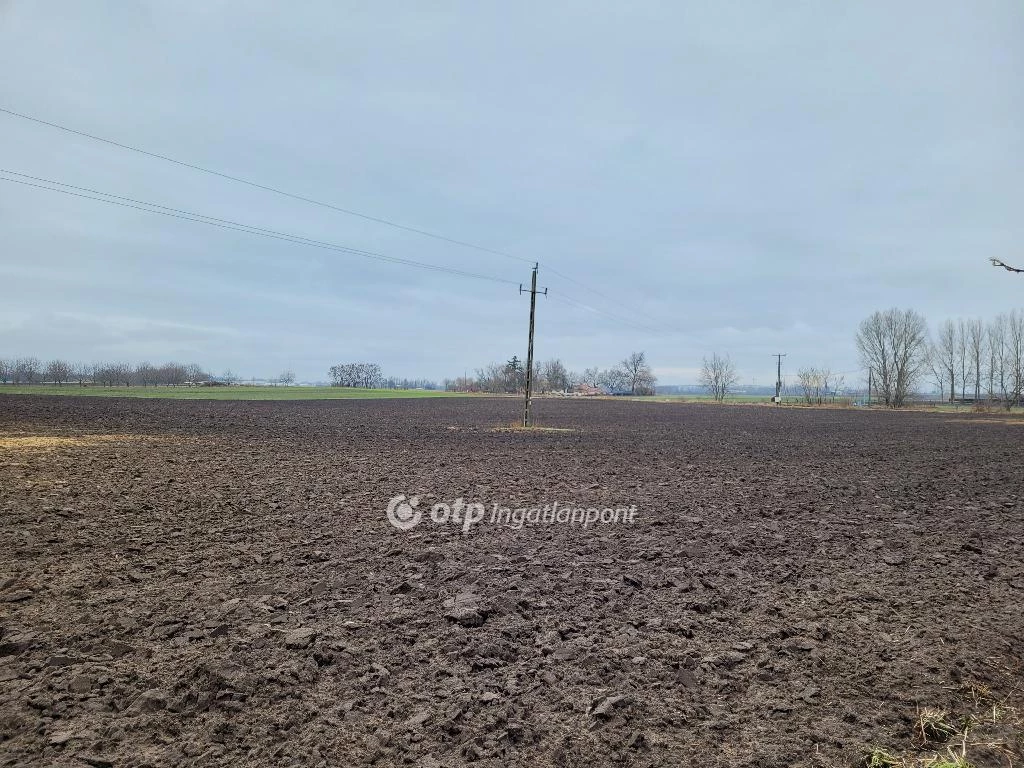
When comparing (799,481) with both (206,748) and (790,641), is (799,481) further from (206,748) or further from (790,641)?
(206,748)

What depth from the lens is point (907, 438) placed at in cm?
2703

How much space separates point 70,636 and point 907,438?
3223cm

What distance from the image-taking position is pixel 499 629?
16.6 feet

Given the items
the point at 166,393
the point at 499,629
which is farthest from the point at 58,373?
the point at 499,629

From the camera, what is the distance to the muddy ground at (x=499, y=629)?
351cm

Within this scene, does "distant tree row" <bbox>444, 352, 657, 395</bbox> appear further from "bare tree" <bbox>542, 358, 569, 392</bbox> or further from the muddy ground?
the muddy ground

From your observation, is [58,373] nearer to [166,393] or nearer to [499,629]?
[166,393]

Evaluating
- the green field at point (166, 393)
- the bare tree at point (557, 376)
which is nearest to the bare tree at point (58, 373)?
the green field at point (166, 393)

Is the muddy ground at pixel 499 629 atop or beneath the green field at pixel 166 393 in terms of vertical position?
beneath

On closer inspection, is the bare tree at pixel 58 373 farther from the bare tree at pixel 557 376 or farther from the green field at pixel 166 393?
the bare tree at pixel 557 376

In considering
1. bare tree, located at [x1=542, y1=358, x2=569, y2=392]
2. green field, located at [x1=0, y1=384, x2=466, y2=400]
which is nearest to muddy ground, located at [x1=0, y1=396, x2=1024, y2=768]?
green field, located at [x1=0, y1=384, x2=466, y2=400]

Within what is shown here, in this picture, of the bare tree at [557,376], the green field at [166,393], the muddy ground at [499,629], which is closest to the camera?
the muddy ground at [499,629]

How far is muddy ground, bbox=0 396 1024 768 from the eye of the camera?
3508 mm

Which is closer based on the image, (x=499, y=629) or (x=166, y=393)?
(x=499, y=629)
